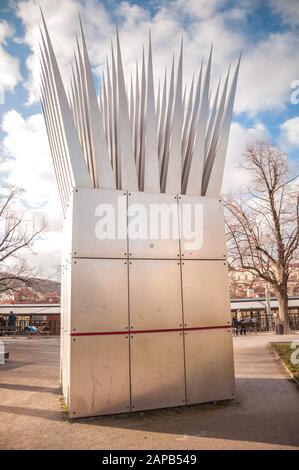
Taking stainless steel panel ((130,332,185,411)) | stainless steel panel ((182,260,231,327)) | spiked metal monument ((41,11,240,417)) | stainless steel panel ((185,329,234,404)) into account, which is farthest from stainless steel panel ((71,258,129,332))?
stainless steel panel ((185,329,234,404))

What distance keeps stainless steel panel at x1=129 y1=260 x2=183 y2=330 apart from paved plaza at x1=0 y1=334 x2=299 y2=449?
1.45 m

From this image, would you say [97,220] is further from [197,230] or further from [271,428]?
[271,428]

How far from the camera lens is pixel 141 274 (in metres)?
6.26

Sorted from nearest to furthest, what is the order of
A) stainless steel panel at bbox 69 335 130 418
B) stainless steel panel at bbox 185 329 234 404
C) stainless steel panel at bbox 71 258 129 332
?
stainless steel panel at bbox 69 335 130 418 → stainless steel panel at bbox 71 258 129 332 → stainless steel panel at bbox 185 329 234 404

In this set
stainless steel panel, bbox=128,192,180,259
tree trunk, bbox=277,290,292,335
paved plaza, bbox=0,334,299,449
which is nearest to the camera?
paved plaza, bbox=0,334,299,449

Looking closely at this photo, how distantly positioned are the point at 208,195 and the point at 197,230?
0.91 meters

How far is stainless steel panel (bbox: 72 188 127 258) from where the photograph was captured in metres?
6.04

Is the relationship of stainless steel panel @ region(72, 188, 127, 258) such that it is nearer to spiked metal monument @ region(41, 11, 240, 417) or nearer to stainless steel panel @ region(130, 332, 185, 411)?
spiked metal monument @ region(41, 11, 240, 417)

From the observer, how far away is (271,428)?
188 inches

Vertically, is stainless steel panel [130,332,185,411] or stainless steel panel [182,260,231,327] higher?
stainless steel panel [182,260,231,327]

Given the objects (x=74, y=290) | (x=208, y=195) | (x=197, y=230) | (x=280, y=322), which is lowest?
(x=280, y=322)
